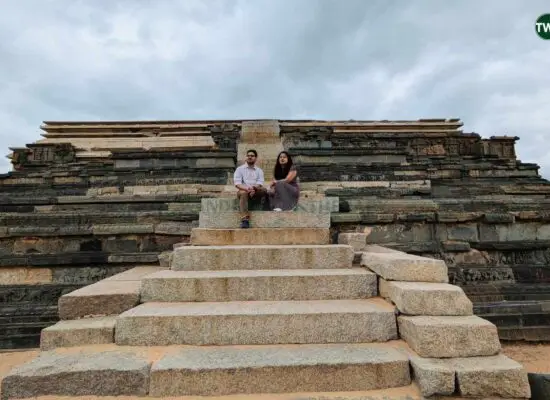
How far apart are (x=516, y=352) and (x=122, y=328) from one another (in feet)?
13.6

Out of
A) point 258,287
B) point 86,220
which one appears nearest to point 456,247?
point 258,287

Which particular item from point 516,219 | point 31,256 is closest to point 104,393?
point 31,256

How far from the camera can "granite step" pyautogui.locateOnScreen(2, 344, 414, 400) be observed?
2287 millimetres

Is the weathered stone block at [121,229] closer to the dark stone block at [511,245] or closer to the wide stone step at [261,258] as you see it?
the wide stone step at [261,258]

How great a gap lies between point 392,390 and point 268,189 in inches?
138

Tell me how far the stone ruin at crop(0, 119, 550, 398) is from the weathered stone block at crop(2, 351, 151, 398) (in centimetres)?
1

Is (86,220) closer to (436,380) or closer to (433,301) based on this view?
(433,301)

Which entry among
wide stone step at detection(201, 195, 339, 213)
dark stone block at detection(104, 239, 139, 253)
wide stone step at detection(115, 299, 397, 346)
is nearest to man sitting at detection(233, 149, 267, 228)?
wide stone step at detection(201, 195, 339, 213)

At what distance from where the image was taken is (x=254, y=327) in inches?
110

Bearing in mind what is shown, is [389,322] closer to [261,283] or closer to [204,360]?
[261,283]

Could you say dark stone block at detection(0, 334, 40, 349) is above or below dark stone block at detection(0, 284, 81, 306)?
below

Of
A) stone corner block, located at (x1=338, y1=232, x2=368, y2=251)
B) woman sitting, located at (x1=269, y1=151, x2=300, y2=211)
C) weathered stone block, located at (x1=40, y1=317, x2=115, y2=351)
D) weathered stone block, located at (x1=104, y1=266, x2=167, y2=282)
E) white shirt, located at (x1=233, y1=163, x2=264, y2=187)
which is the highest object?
white shirt, located at (x1=233, y1=163, x2=264, y2=187)

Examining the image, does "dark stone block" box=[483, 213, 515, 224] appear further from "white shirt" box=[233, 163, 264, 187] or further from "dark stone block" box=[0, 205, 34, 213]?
"dark stone block" box=[0, 205, 34, 213]

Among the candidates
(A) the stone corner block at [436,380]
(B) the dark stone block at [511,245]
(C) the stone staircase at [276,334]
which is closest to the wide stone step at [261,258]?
(C) the stone staircase at [276,334]
